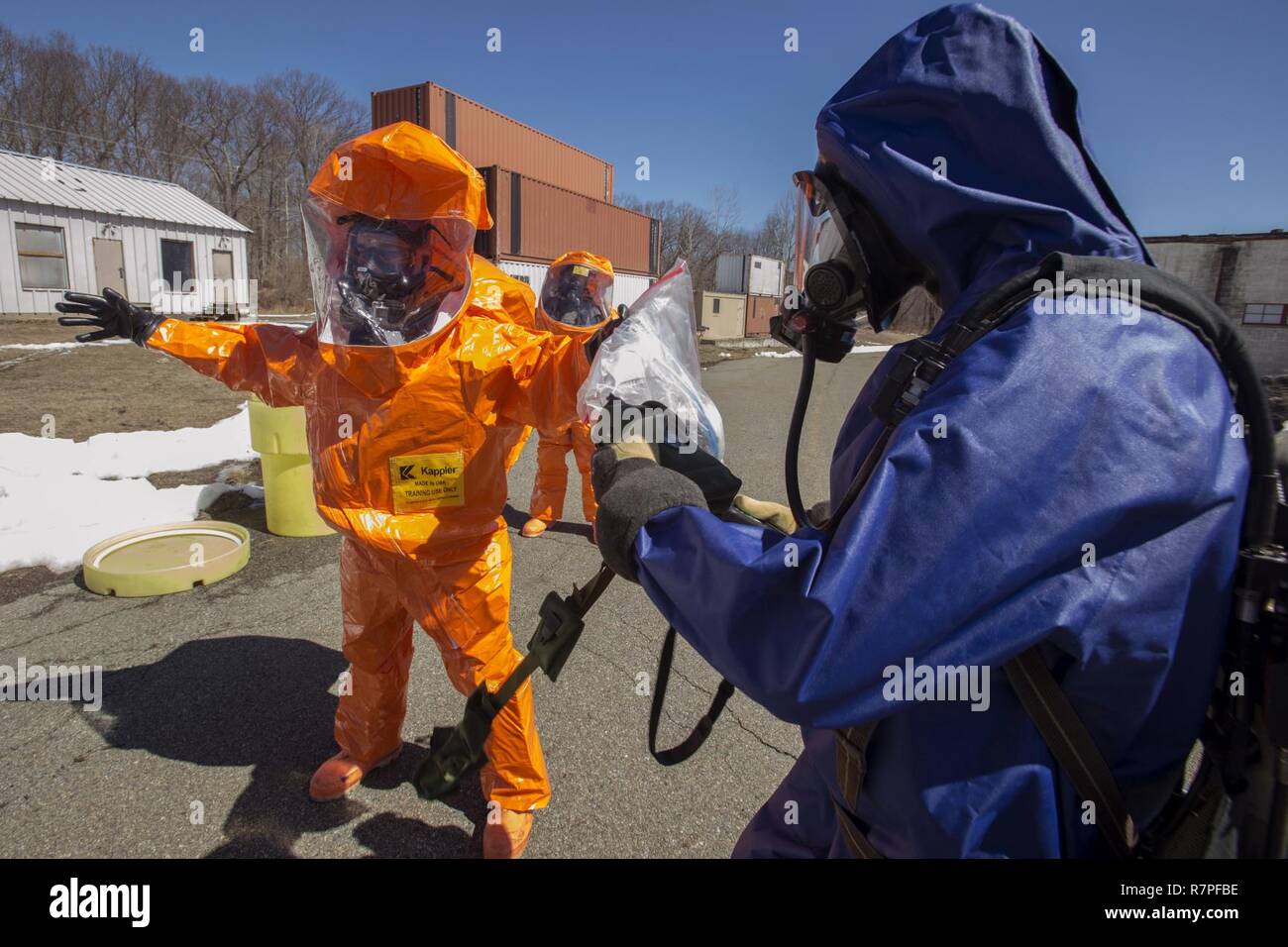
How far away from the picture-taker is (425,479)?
2453 millimetres

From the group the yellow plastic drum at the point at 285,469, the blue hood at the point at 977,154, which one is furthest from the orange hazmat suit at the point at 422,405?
Answer: the yellow plastic drum at the point at 285,469

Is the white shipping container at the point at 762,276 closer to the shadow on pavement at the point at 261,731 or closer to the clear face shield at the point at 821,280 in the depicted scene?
the shadow on pavement at the point at 261,731

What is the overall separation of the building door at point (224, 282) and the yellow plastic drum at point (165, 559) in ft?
62.5

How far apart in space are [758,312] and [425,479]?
3263 centimetres

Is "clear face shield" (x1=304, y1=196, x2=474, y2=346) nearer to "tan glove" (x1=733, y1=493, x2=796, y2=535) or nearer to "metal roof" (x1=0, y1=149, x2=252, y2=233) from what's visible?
"tan glove" (x1=733, y1=493, x2=796, y2=535)

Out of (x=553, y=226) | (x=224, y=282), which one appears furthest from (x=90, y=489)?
(x=224, y=282)

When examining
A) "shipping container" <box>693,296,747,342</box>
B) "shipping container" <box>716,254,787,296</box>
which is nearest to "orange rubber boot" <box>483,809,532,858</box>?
"shipping container" <box>693,296,747,342</box>

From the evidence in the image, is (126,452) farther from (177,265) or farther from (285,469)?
(177,265)

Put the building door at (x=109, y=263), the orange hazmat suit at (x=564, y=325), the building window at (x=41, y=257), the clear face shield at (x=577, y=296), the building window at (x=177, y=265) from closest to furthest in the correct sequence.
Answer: the orange hazmat suit at (x=564, y=325)
the clear face shield at (x=577, y=296)
the building window at (x=41, y=257)
the building door at (x=109, y=263)
the building window at (x=177, y=265)

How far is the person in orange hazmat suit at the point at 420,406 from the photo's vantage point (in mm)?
2387

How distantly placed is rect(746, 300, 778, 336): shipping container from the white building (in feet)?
65.9

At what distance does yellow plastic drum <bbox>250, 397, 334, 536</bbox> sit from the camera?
4883 mm
